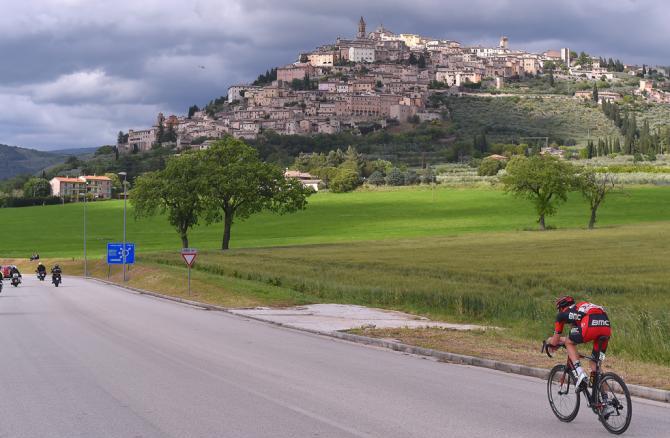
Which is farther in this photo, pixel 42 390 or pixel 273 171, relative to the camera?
pixel 273 171

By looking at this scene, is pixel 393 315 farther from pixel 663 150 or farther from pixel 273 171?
pixel 663 150

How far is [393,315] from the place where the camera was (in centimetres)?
2958

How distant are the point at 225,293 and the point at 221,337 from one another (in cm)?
1634

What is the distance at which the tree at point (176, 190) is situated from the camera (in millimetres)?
79062

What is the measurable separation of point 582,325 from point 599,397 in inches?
33.4

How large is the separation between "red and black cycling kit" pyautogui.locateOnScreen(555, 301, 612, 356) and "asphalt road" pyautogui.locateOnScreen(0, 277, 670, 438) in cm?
110

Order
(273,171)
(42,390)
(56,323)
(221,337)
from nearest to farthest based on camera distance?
(42,390) < (221,337) < (56,323) < (273,171)

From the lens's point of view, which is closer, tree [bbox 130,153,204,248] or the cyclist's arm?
the cyclist's arm

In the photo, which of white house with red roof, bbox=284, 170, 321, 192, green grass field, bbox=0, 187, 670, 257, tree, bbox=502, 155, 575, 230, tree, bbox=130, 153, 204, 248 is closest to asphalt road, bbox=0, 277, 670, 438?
tree, bbox=130, 153, 204, 248

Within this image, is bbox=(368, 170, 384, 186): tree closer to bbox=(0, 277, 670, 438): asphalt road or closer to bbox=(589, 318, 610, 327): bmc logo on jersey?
bbox=(0, 277, 670, 438): asphalt road

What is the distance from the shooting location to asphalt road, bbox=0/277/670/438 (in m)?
10.5

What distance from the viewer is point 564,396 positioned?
36.5 feet

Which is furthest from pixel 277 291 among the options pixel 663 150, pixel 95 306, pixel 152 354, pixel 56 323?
pixel 663 150

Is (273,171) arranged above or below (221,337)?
above
